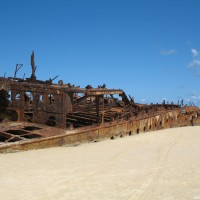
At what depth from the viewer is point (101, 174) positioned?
6.56 meters

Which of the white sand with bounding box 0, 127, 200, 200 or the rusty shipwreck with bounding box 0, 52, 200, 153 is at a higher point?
the rusty shipwreck with bounding box 0, 52, 200, 153

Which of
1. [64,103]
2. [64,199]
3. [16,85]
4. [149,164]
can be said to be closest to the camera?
[64,199]

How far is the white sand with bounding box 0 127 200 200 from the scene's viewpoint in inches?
207

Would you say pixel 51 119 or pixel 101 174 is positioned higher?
pixel 51 119

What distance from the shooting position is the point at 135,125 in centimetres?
1523

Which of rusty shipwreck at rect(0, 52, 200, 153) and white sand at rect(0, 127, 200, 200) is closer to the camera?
white sand at rect(0, 127, 200, 200)

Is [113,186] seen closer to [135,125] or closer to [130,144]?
[130,144]

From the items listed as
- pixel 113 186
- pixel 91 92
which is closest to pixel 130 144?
pixel 91 92

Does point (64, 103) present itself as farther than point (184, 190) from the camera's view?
Yes

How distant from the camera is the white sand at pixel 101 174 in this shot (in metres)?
5.26

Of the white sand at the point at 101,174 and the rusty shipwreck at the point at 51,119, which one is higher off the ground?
the rusty shipwreck at the point at 51,119

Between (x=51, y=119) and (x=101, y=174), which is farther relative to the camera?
(x=51, y=119)

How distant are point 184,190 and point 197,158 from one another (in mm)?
2971

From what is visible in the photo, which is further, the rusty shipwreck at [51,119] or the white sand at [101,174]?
the rusty shipwreck at [51,119]
